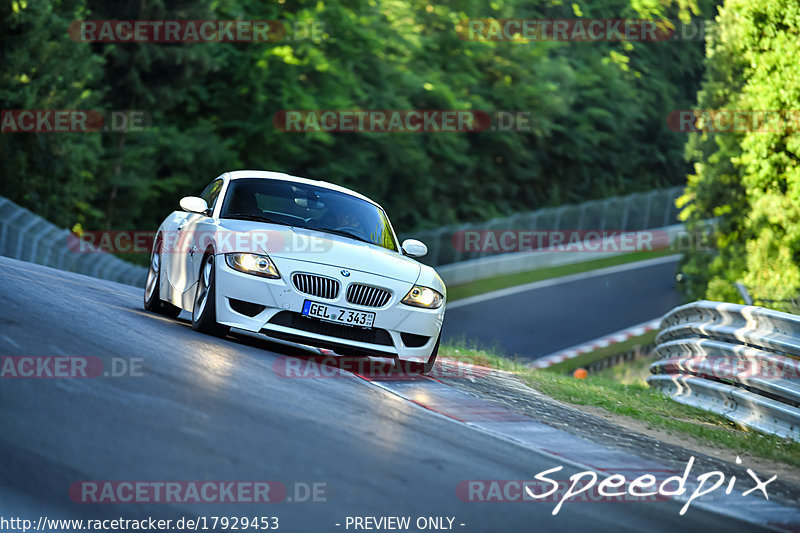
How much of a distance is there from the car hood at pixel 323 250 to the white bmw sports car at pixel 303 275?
1 centimetres

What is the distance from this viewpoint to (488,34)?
172 ft

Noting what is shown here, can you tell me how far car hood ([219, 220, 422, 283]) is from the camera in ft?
31.6

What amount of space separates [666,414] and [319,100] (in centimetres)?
3273

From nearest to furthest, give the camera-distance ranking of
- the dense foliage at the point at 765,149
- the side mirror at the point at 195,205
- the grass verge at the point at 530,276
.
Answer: the side mirror at the point at 195,205, the dense foliage at the point at 765,149, the grass verge at the point at 530,276

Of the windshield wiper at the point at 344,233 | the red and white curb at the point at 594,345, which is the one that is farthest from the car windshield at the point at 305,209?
the red and white curb at the point at 594,345

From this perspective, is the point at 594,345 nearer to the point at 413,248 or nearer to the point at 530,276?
the point at 530,276

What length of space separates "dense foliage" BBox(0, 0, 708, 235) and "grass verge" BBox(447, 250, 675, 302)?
7225 millimetres

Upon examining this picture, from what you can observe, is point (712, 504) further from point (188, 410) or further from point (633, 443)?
point (188, 410)

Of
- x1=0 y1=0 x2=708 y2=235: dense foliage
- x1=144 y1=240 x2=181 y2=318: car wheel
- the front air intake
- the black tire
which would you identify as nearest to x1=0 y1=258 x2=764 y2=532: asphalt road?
the front air intake

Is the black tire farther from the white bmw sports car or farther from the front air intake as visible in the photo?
the front air intake

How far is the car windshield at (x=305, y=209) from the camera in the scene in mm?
10727

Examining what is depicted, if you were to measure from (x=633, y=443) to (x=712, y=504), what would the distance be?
185 centimetres

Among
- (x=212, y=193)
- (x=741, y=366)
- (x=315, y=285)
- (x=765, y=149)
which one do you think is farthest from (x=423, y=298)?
(x=765, y=149)

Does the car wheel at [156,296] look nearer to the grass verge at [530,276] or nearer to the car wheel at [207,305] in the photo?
the car wheel at [207,305]
